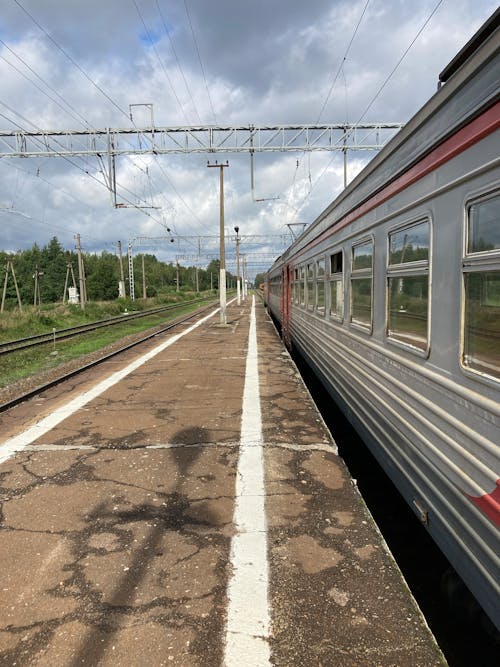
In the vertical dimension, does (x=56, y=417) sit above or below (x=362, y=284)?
below

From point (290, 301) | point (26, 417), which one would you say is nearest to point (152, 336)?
point (290, 301)

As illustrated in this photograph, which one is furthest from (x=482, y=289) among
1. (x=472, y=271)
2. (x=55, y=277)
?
(x=55, y=277)

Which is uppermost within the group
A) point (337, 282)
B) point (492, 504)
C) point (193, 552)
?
point (337, 282)

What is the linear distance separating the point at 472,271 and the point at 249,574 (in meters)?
2.18

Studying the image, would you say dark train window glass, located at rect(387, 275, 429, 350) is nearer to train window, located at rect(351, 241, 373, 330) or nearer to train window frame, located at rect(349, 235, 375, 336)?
train window frame, located at rect(349, 235, 375, 336)

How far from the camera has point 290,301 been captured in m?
12.5

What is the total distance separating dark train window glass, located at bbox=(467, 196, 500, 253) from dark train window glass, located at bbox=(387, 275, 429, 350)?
23.8 inches

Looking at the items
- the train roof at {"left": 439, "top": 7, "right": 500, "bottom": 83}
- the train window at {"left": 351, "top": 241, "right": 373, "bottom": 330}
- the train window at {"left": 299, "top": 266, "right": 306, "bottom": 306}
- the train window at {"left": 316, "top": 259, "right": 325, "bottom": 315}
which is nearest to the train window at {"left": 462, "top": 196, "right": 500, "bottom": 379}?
the train roof at {"left": 439, "top": 7, "right": 500, "bottom": 83}

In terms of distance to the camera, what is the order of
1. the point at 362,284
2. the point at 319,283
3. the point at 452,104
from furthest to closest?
the point at 319,283, the point at 362,284, the point at 452,104

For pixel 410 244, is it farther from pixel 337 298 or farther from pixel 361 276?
pixel 337 298

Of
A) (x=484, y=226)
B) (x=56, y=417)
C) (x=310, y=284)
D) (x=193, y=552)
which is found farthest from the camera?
(x=310, y=284)

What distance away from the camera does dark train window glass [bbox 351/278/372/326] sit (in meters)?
4.30

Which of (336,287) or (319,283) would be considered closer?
(336,287)

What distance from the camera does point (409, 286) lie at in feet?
10.8
